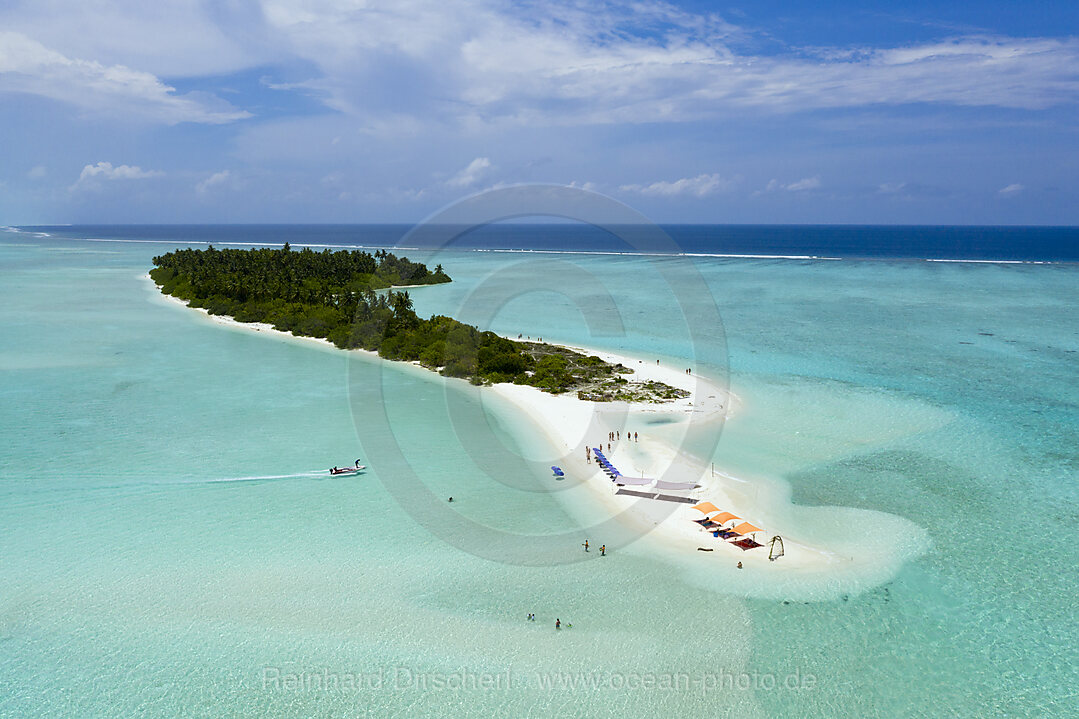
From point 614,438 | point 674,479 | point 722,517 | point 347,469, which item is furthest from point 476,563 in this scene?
point 614,438

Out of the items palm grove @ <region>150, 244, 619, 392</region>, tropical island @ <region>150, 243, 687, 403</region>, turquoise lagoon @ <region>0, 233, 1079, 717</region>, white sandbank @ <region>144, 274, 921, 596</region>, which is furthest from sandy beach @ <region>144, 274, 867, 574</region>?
palm grove @ <region>150, 244, 619, 392</region>

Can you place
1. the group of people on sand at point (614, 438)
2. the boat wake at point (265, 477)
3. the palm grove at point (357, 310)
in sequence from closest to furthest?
the boat wake at point (265, 477), the group of people on sand at point (614, 438), the palm grove at point (357, 310)

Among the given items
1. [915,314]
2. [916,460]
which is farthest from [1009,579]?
[915,314]

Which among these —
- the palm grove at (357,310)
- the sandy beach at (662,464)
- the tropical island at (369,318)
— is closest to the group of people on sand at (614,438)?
the sandy beach at (662,464)

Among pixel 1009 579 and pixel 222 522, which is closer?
pixel 1009 579

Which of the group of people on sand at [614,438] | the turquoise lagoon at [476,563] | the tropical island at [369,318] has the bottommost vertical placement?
the turquoise lagoon at [476,563]

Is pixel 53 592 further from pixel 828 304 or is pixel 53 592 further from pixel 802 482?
pixel 828 304

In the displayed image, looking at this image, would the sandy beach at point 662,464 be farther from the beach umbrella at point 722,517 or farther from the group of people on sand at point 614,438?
the beach umbrella at point 722,517
